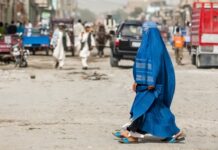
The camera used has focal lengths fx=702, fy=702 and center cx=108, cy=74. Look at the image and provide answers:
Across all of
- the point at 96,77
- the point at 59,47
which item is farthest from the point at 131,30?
the point at 96,77

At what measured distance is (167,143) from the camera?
9.12 meters

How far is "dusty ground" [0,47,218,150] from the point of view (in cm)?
911

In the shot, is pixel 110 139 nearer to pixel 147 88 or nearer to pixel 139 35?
pixel 147 88

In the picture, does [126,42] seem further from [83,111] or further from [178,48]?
[83,111]

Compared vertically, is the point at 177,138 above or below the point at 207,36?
below

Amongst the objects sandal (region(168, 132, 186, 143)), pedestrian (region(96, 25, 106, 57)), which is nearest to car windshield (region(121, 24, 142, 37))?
pedestrian (region(96, 25, 106, 57))

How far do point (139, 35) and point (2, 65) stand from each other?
558cm

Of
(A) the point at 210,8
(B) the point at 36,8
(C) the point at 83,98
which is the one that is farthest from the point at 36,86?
(B) the point at 36,8

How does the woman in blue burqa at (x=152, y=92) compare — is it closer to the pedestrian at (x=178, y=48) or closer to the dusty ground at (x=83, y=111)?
the dusty ground at (x=83, y=111)

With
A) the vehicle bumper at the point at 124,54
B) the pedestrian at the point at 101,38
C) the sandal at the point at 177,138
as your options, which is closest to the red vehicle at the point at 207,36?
the vehicle bumper at the point at 124,54

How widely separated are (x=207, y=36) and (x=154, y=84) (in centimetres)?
1738

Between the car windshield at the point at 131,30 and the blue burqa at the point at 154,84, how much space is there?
17202 mm

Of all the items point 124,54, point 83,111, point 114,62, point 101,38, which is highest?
point 83,111

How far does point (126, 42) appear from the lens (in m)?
26.0
